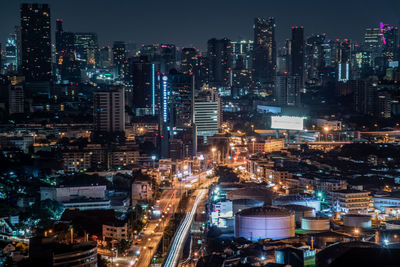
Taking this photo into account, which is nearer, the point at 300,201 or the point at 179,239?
the point at 179,239

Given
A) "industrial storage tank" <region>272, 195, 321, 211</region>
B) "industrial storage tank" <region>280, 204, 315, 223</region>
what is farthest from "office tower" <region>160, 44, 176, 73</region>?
"industrial storage tank" <region>280, 204, 315, 223</region>

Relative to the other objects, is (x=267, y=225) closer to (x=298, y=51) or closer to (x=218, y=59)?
(x=218, y=59)

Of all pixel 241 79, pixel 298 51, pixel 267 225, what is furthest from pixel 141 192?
pixel 241 79

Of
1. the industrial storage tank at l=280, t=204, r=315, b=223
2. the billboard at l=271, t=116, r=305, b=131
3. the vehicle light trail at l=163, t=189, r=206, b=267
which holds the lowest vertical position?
the vehicle light trail at l=163, t=189, r=206, b=267

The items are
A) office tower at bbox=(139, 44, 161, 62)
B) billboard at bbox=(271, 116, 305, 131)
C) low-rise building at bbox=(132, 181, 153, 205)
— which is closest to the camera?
low-rise building at bbox=(132, 181, 153, 205)

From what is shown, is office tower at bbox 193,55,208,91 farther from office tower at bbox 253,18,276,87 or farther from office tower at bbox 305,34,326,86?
office tower at bbox 305,34,326,86

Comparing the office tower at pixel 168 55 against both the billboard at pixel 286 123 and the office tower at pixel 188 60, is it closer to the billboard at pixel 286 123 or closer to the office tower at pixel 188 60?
the office tower at pixel 188 60

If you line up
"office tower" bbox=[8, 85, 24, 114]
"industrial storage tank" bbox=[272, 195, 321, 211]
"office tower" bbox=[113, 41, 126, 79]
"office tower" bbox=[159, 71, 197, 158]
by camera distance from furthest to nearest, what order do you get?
"office tower" bbox=[113, 41, 126, 79], "office tower" bbox=[8, 85, 24, 114], "office tower" bbox=[159, 71, 197, 158], "industrial storage tank" bbox=[272, 195, 321, 211]
